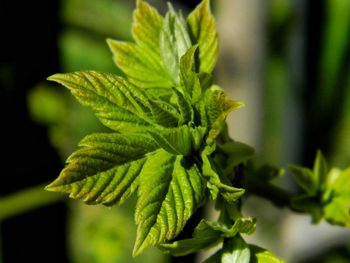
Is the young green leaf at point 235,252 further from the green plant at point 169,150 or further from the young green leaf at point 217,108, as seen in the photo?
the young green leaf at point 217,108

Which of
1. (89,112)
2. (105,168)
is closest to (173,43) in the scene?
(105,168)

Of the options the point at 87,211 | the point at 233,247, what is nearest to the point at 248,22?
the point at 233,247

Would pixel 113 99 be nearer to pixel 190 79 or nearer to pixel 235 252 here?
pixel 190 79

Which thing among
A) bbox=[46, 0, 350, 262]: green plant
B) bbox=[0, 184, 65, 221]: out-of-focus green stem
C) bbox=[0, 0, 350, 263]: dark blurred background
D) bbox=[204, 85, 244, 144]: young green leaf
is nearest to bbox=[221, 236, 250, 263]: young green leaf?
bbox=[46, 0, 350, 262]: green plant

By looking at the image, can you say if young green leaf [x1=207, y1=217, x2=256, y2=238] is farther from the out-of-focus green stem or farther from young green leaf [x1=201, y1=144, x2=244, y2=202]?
the out-of-focus green stem

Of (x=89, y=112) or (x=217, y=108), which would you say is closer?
(x=217, y=108)

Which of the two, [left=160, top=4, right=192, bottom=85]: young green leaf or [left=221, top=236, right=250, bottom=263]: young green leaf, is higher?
[left=160, top=4, right=192, bottom=85]: young green leaf

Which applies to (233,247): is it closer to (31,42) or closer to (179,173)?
(179,173)
